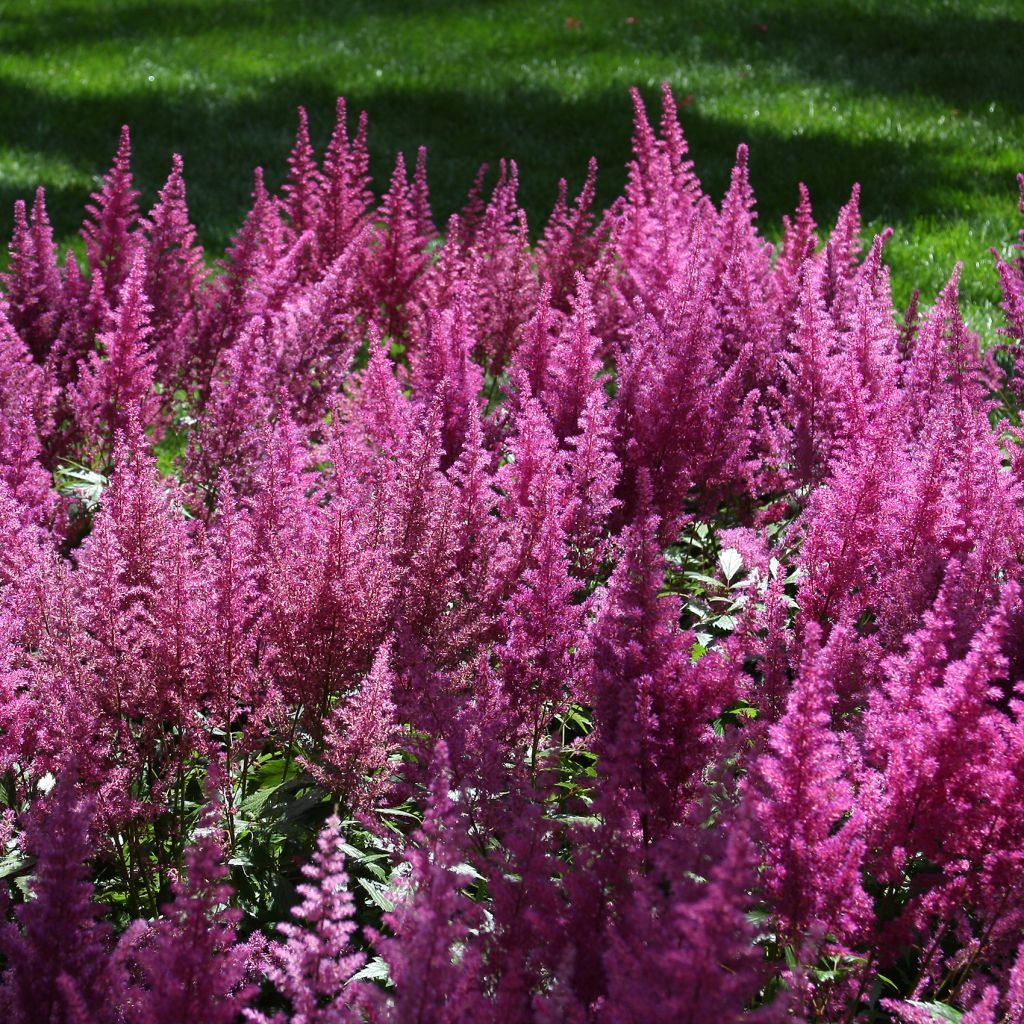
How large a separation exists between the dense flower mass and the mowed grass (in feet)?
14.1

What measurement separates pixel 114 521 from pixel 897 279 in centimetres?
615

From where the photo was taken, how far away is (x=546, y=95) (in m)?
12.4

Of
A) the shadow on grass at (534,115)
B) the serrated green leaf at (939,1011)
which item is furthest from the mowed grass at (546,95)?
the serrated green leaf at (939,1011)

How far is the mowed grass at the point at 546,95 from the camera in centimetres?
1005

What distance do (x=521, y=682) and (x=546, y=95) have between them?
10.5 metres

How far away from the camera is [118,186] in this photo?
528 cm

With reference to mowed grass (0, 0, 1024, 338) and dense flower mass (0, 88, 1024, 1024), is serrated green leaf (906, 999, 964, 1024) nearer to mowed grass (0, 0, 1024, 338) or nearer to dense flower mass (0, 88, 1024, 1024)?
dense flower mass (0, 88, 1024, 1024)

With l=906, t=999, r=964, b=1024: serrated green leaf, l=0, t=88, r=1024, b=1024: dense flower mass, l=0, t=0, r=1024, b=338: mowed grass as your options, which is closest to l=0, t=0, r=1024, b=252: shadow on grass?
l=0, t=0, r=1024, b=338: mowed grass

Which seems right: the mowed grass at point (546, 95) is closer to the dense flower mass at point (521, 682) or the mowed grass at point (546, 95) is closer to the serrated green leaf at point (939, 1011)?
the dense flower mass at point (521, 682)

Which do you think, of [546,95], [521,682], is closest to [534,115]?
[546,95]

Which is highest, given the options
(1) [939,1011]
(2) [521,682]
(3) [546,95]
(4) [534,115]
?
(3) [546,95]

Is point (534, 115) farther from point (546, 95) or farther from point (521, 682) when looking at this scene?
point (521, 682)

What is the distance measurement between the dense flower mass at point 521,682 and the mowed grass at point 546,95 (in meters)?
4.30

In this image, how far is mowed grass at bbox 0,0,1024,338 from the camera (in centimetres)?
1005
